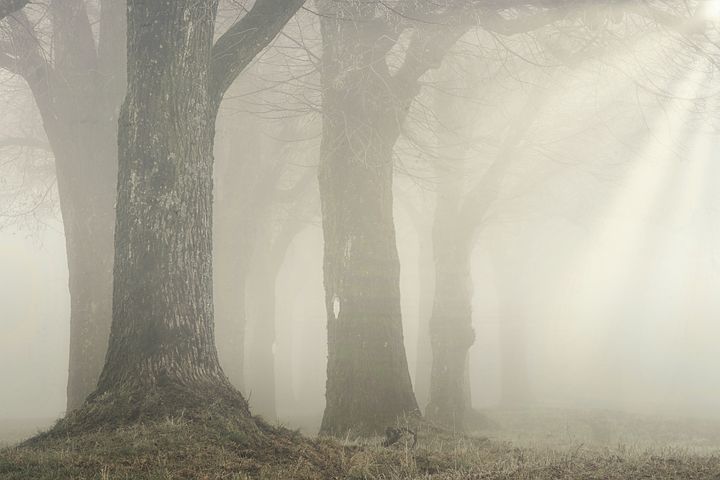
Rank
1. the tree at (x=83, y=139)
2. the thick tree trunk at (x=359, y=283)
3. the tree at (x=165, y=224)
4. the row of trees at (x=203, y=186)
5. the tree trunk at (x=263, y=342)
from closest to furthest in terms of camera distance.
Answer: the tree at (x=165, y=224)
the row of trees at (x=203, y=186)
the thick tree trunk at (x=359, y=283)
the tree at (x=83, y=139)
the tree trunk at (x=263, y=342)

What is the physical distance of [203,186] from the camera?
22.0 feet

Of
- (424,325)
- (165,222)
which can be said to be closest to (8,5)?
(165,222)

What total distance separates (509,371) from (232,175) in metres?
15.3

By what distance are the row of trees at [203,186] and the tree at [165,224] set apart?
0.6 inches

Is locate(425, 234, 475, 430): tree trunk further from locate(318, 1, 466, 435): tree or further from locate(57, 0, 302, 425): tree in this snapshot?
locate(57, 0, 302, 425): tree

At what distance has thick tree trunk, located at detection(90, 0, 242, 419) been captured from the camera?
6055 mm

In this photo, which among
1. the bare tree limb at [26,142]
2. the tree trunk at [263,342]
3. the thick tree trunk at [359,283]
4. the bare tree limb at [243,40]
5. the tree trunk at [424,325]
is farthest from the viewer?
the tree trunk at [424,325]

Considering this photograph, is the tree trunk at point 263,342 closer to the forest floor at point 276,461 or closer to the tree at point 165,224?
the tree at point 165,224

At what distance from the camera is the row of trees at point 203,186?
20.5 ft

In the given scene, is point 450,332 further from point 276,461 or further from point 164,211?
point 276,461

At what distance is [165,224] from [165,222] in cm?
2

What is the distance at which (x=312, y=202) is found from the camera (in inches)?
878

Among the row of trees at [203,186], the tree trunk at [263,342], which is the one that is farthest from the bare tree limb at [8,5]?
the tree trunk at [263,342]

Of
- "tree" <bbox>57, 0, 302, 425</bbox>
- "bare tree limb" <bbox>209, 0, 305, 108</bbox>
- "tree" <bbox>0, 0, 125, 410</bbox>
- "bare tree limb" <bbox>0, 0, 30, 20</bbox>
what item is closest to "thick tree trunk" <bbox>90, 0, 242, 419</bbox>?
"tree" <bbox>57, 0, 302, 425</bbox>
